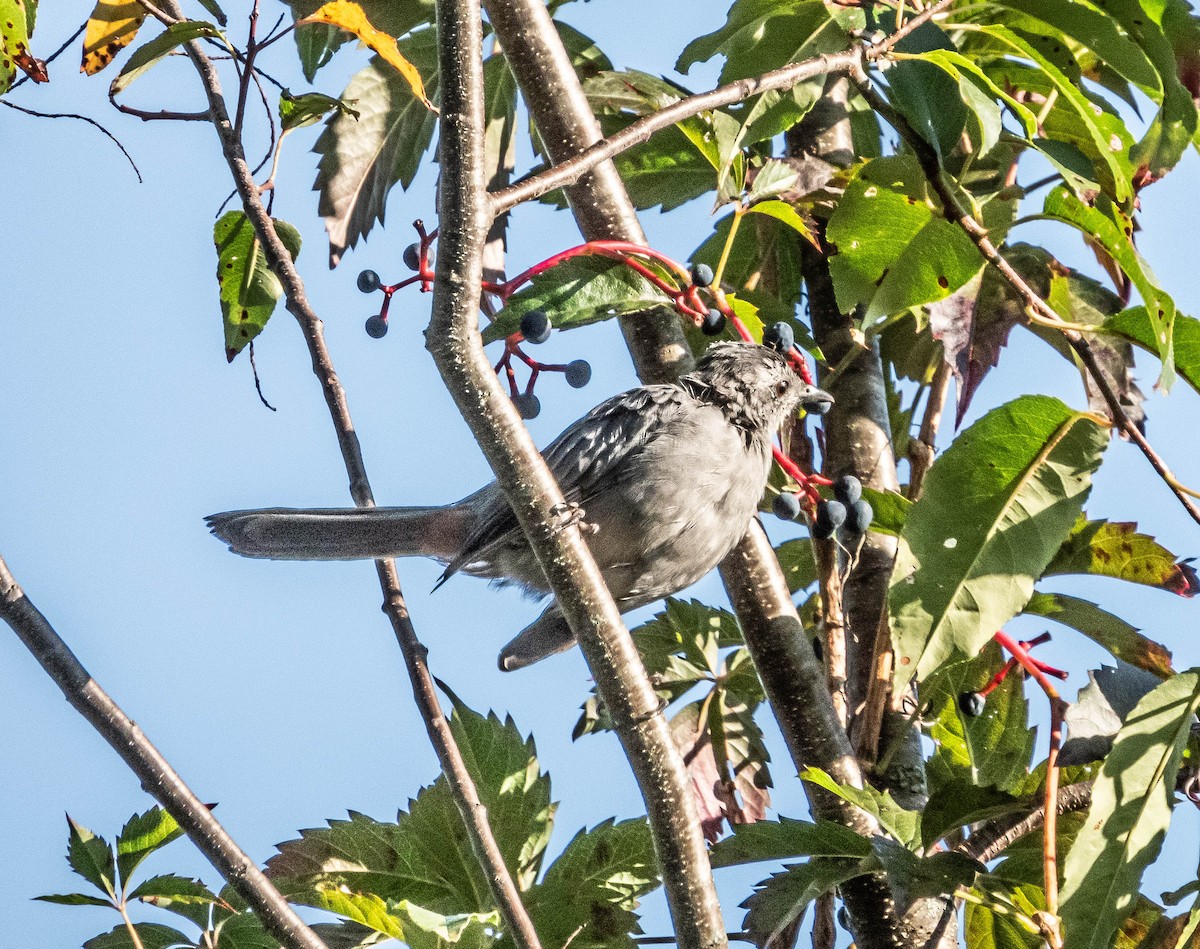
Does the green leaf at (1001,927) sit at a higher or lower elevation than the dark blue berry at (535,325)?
lower

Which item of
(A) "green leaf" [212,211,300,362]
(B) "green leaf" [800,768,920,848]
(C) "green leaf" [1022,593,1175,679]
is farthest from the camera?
(A) "green leaf" [212,211,300,362]

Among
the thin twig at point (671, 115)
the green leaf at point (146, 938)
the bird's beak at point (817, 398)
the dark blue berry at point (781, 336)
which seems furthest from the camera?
the bird's beak at point (817, 398)

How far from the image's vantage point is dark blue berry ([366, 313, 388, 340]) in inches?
152

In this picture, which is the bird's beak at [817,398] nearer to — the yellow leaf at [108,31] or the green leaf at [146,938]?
the yellow leaf at [108,31]

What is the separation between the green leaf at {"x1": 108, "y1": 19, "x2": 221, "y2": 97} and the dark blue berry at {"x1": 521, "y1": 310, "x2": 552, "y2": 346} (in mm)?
1032

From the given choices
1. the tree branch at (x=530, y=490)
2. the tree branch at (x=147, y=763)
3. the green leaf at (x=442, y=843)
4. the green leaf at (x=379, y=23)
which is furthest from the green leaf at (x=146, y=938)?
the green leaf at (x=379, y=23)

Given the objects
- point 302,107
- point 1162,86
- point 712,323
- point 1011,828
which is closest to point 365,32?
point 302,107

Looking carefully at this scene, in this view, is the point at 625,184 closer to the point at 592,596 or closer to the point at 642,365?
the point at 642,365

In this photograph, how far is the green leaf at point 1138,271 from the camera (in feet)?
8.69

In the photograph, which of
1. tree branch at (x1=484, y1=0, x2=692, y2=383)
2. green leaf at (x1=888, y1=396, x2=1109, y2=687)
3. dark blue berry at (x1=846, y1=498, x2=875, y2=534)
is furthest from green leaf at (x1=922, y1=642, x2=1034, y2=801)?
tree branch at (x1=484, y1=0, x2=692, y2=383)

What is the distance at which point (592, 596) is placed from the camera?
106 inches

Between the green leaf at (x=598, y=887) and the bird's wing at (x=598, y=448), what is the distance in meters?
1.07

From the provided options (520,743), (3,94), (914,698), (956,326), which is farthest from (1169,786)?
(3,94)

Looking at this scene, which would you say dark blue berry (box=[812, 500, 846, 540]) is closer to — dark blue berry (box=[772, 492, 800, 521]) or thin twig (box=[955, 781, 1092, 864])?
dark blue berry (box=[772, 492, 800, 521])
